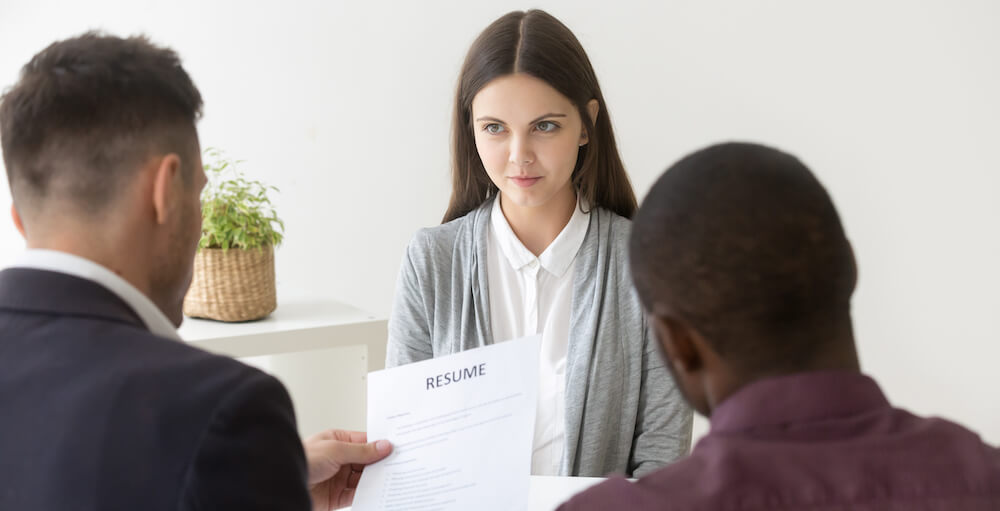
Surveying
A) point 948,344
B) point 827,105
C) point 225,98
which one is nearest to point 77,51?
point 225,98

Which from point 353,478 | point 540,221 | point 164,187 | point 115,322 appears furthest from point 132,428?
point 540,221

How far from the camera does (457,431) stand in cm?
134

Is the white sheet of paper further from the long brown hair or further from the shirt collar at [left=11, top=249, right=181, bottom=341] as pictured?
the long brown hair

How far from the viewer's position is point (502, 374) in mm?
1354

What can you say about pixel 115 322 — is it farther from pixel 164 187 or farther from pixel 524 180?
pixel 524 180

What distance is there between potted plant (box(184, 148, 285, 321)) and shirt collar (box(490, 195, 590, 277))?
2.75ft

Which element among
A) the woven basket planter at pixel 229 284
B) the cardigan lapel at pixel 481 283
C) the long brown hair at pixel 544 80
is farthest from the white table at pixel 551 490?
the woven basket planter at pixel 229 284

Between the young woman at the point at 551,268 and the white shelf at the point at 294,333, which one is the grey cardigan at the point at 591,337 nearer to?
the young woman at the point at 551,268

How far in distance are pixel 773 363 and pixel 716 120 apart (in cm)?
303

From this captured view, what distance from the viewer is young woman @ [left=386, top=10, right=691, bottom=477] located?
1867mm

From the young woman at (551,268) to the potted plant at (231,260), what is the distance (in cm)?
72

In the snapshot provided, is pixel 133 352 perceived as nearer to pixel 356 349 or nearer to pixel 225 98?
pixel 356 349

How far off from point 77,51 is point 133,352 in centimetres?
35

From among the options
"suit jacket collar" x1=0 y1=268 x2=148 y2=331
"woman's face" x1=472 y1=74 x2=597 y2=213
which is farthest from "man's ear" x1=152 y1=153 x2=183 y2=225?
"woman's face" x1=472 y1=74 x2=597 y2=213
